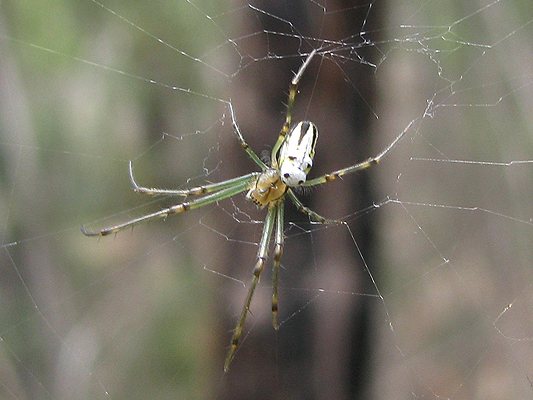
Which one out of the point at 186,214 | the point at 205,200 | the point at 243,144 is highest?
the point at 243,144

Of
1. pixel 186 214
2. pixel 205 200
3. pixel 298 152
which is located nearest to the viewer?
pixel 298 152

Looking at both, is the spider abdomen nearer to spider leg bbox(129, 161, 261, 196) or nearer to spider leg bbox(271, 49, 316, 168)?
spider leg bbox(271, 49, 316, 168)

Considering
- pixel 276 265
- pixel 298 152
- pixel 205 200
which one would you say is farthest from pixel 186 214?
pixel 298 152

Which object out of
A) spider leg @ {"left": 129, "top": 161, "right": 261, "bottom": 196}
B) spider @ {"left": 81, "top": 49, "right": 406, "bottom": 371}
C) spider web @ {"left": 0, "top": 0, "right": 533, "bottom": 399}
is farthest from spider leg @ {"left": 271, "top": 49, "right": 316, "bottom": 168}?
spider web @ {"left": 0, "top": 0, "right": 533, "bottom": 399}

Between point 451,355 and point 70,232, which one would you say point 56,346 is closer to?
point 70,232

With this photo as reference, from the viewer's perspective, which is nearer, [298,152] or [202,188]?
[298,152]

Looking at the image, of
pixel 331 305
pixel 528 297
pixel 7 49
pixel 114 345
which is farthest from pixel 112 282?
pixel 528 297

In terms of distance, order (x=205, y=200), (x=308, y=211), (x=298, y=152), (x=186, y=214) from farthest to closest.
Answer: (x=186, y=214)
(x=205, y=200)
(x=308, y=211)
(x=298, y=152)

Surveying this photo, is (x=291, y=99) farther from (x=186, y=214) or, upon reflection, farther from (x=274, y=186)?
(x=186, y=214)
